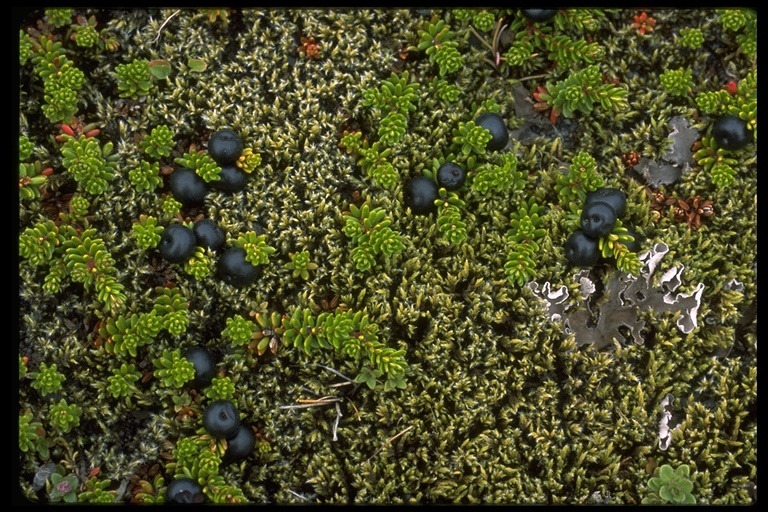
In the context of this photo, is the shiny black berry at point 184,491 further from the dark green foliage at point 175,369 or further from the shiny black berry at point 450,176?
the shiny black berry at point 450,176

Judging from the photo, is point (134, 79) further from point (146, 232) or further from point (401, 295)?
point (401, 295)

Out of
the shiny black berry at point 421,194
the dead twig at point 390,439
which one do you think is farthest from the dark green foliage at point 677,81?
the dead twig at point 390,439

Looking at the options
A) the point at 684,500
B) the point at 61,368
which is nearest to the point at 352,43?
the point at 61,368

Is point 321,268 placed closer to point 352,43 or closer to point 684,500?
point 352,43

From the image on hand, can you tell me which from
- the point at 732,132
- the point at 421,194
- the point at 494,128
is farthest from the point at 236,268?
the point at 732,132

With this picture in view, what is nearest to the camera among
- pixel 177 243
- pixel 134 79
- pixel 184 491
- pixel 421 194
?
pixel 184 491

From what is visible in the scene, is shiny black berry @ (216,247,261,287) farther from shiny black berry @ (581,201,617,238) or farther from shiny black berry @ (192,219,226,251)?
shiny black berry @ (581,201,617,238)

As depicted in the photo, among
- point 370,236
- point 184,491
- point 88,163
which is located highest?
point 88,163
